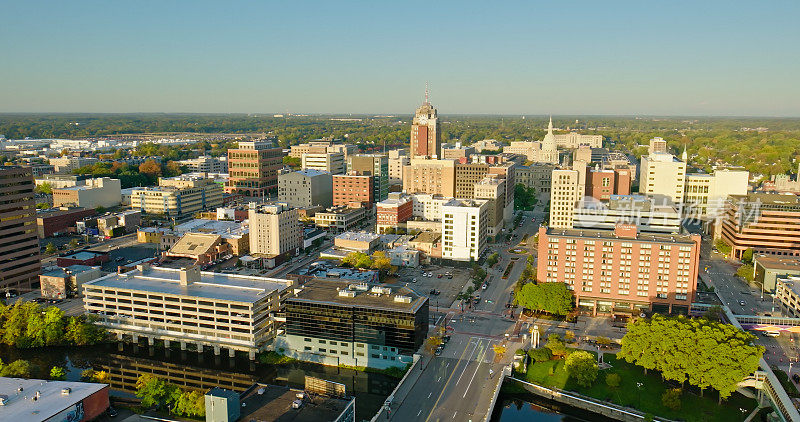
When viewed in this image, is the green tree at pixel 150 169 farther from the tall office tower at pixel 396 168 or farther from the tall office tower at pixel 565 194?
the tall office tower at pixel 565 194

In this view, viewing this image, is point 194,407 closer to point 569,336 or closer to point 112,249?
point 569,336

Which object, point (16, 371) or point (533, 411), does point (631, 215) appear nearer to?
point (533, 411)

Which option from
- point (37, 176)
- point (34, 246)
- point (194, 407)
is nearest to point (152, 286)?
point (194, 407)

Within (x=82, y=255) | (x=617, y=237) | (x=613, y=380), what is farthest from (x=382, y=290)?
(x=82, y=255)

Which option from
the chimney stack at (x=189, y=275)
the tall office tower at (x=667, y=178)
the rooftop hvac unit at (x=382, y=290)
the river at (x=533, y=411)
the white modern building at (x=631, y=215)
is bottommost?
the river at (x=533, y=411)

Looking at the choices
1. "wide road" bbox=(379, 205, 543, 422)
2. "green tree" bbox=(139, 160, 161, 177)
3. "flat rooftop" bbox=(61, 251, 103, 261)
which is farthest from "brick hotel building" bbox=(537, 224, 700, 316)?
"green tree" bbox=(139, 160, 161, 177)

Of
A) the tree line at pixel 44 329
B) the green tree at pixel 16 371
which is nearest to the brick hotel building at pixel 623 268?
the tree line at pixel 44 329

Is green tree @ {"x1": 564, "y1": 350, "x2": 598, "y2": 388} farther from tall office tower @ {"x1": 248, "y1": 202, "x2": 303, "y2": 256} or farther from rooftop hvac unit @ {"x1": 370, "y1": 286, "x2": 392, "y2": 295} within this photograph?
tall office tower @ {"x1": 248, "y1": 202, "x2": 303, "y2": 256}
